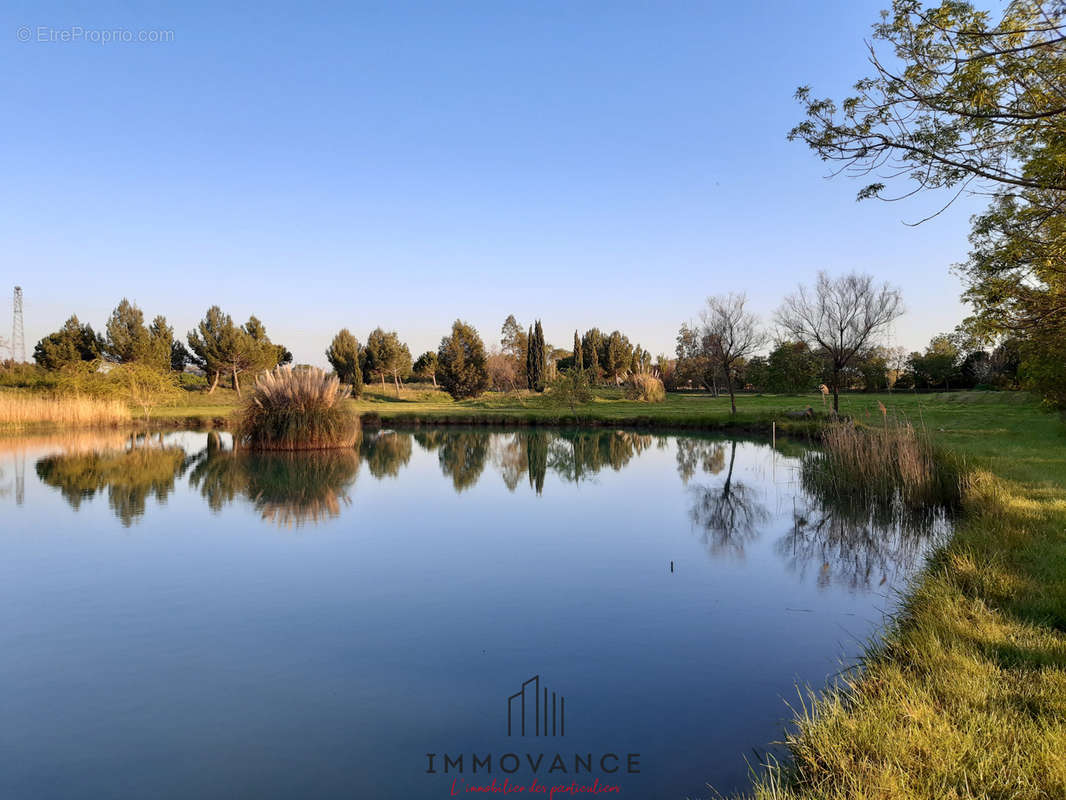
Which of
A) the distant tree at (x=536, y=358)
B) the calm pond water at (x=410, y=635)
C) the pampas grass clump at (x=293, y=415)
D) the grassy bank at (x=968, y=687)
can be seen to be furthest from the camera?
the distant tree at (x=536, y=358)

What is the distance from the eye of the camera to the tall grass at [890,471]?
1023cm

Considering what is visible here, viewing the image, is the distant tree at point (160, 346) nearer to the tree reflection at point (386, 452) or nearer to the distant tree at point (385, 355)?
the distant tree at point (385, 355)

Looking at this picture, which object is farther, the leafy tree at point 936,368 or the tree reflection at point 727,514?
the leafy tree at point 936,368

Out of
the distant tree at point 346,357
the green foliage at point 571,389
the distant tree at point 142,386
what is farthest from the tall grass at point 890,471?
the distant tree at point 346,357

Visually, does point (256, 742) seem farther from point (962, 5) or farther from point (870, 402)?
point (870, 402)

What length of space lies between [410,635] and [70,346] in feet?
161

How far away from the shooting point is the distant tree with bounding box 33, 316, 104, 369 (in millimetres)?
43000

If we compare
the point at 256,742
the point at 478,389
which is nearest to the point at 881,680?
the point at 256,742

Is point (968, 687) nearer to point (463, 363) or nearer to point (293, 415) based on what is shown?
point (293, 415)

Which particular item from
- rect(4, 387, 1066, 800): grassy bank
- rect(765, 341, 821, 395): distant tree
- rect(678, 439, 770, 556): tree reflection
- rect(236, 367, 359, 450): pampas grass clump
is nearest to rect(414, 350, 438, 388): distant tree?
rect(765, 341, 821, 395): distant tree

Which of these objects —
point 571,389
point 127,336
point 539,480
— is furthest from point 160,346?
point 539,480

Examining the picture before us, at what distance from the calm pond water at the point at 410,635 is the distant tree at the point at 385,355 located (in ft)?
117

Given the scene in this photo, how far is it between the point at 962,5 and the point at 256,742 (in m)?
6.54

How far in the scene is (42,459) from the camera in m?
16.3
